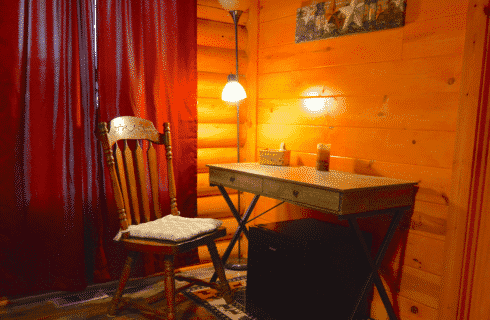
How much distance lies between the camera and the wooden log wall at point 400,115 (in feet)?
6.00

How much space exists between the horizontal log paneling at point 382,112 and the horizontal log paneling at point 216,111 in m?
0.41

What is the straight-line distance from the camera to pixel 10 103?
2.08 m

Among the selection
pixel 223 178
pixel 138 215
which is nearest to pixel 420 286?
pixel 223 178

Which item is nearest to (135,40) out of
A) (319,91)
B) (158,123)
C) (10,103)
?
(158,123)

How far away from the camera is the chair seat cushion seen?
6.13 feet

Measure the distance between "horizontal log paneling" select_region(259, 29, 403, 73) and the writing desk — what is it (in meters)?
0.68

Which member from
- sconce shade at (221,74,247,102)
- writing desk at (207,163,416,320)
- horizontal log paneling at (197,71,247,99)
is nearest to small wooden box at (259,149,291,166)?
writing desk at (207,163,416,320)

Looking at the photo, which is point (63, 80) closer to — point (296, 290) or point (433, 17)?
point (296, 290)

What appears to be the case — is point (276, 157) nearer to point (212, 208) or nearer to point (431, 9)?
point (212, 208)

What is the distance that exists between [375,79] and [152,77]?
1.40 meters

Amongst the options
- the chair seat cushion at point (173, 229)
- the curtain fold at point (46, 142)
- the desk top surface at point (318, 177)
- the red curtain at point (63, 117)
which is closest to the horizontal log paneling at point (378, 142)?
the desk top surface at point (318, 177)

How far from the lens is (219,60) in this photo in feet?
9.60

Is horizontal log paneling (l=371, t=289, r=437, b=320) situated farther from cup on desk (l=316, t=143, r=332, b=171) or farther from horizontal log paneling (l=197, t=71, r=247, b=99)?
horizontal log paneling (l=197, t=71, r=247, b=99)

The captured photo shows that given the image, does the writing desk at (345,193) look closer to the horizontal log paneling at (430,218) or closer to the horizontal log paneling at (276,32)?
the horizontal log paneling at (430,218)
